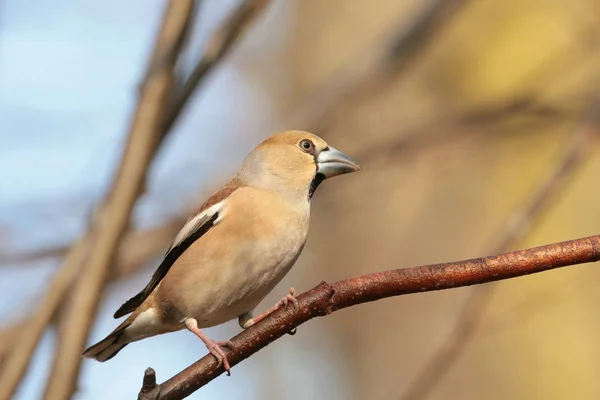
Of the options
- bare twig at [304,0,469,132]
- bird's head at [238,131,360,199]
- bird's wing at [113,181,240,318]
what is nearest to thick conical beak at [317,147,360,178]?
bird's head at [238,131,360,199]

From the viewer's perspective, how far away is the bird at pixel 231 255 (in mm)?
4156

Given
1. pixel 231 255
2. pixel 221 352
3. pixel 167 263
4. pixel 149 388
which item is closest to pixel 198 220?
pixel 167 263

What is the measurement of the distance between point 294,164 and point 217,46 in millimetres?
1136

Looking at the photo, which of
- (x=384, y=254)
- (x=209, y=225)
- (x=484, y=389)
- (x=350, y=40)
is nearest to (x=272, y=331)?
(x=209, y=225)

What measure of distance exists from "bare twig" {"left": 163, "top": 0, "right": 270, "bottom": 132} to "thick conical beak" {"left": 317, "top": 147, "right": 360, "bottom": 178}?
1.00 m

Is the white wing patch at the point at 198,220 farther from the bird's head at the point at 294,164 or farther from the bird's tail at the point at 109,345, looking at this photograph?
the bird's tail at the point at 109,345

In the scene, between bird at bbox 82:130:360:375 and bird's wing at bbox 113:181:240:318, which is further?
bird's wing at bbox 113:181:240:318

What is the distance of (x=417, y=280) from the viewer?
2.65m

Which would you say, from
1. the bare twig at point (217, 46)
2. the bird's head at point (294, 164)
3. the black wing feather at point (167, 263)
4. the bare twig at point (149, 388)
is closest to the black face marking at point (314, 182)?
the bird's head at point (294, 164)

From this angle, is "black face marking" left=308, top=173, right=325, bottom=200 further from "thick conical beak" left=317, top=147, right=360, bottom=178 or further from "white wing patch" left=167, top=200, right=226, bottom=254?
"white wing patch" left=167, top=200, right=226, bottom=254

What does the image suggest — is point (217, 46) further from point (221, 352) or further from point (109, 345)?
point (109, 345)

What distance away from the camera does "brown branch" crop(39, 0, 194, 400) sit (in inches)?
133

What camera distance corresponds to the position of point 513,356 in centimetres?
736

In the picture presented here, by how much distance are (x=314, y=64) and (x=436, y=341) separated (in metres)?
3.38
